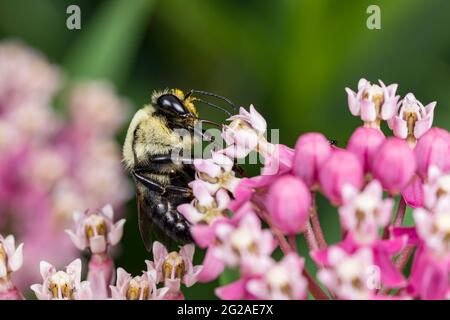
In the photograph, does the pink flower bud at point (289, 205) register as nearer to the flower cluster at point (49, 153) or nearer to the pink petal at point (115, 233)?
the pink petal at point (115, 233)

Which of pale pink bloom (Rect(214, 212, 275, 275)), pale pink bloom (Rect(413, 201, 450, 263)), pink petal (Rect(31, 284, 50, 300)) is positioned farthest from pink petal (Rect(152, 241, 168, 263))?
pale pink bloom (Rect(413, 201, 450, 263))

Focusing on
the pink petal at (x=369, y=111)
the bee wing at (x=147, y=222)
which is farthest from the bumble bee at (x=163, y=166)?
the pink petal at (x=369, y=111)

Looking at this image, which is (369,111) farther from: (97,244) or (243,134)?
(97,244)

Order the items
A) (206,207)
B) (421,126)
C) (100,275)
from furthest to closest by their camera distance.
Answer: (100,275) < (421,126) < (206,207)

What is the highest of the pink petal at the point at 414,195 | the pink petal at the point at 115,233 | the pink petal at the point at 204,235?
the pink petal at the point at 414,195

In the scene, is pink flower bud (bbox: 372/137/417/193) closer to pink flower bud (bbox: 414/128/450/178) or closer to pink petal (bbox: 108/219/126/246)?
pink flower bud (bbox: 414/128/450/178)

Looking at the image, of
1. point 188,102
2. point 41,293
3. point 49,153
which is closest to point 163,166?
point 188,102
